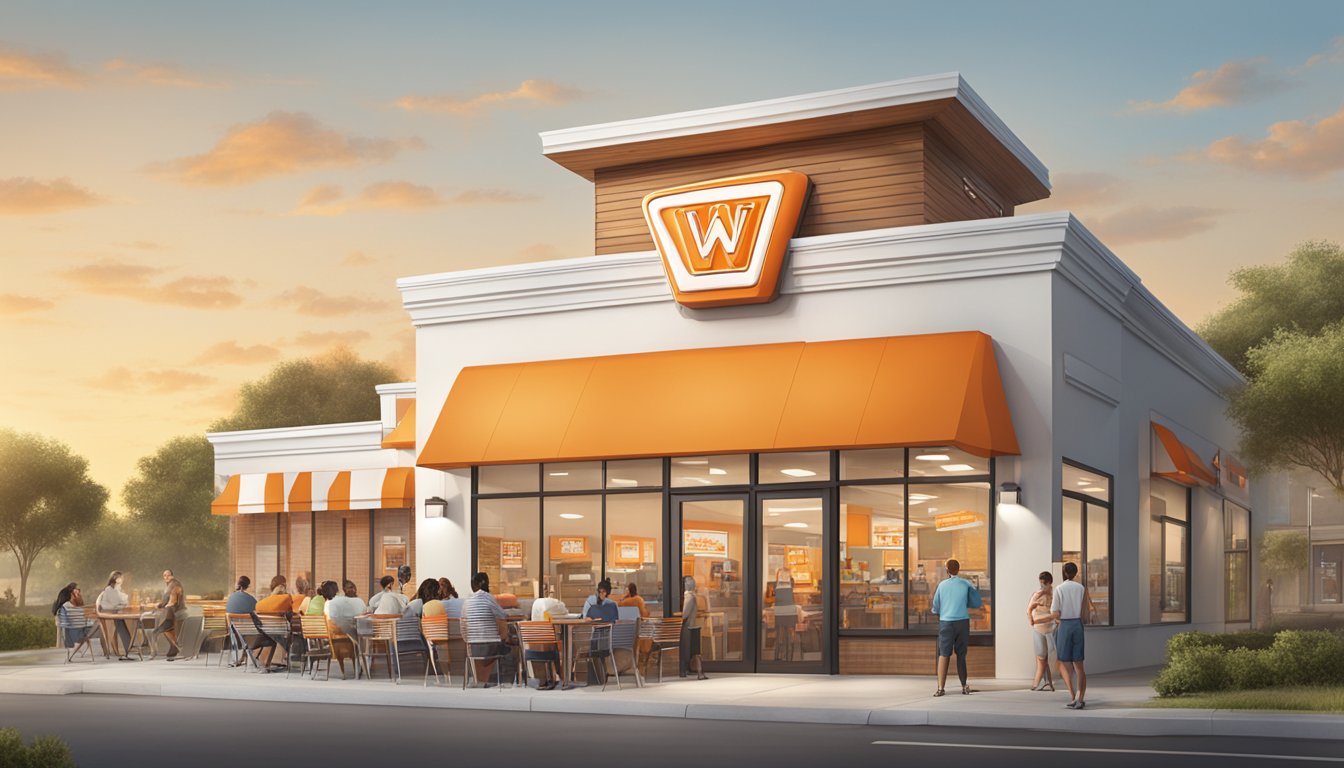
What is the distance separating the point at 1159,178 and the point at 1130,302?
1440 inches

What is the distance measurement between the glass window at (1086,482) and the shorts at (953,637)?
456cm

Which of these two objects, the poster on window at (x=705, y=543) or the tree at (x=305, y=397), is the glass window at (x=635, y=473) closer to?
the poster on window at (x=705, y=543)

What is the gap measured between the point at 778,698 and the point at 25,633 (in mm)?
21337

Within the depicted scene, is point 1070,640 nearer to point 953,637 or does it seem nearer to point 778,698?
point 953,637

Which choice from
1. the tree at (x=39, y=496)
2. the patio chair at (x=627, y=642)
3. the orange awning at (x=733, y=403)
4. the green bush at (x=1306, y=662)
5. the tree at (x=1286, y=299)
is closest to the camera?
the green bush at (x=1306, y=662)

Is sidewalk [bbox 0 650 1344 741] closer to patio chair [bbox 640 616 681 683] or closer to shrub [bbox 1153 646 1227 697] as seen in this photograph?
shrub [bbox 1153 646 1227 697]

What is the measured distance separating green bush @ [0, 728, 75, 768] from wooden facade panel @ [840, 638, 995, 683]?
1413cm

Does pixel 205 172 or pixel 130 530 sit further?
pixel 130 530

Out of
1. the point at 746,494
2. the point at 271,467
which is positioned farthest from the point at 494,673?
the point at 271,467

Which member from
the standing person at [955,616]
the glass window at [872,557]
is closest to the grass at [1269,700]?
the standing person at [955,616]

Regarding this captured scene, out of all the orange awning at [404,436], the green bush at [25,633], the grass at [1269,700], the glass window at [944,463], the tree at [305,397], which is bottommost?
the green bush at [25,633]

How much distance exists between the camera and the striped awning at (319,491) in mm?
35312

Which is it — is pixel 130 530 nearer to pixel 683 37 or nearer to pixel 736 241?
pixel 683 37

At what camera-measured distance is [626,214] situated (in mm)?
27234
